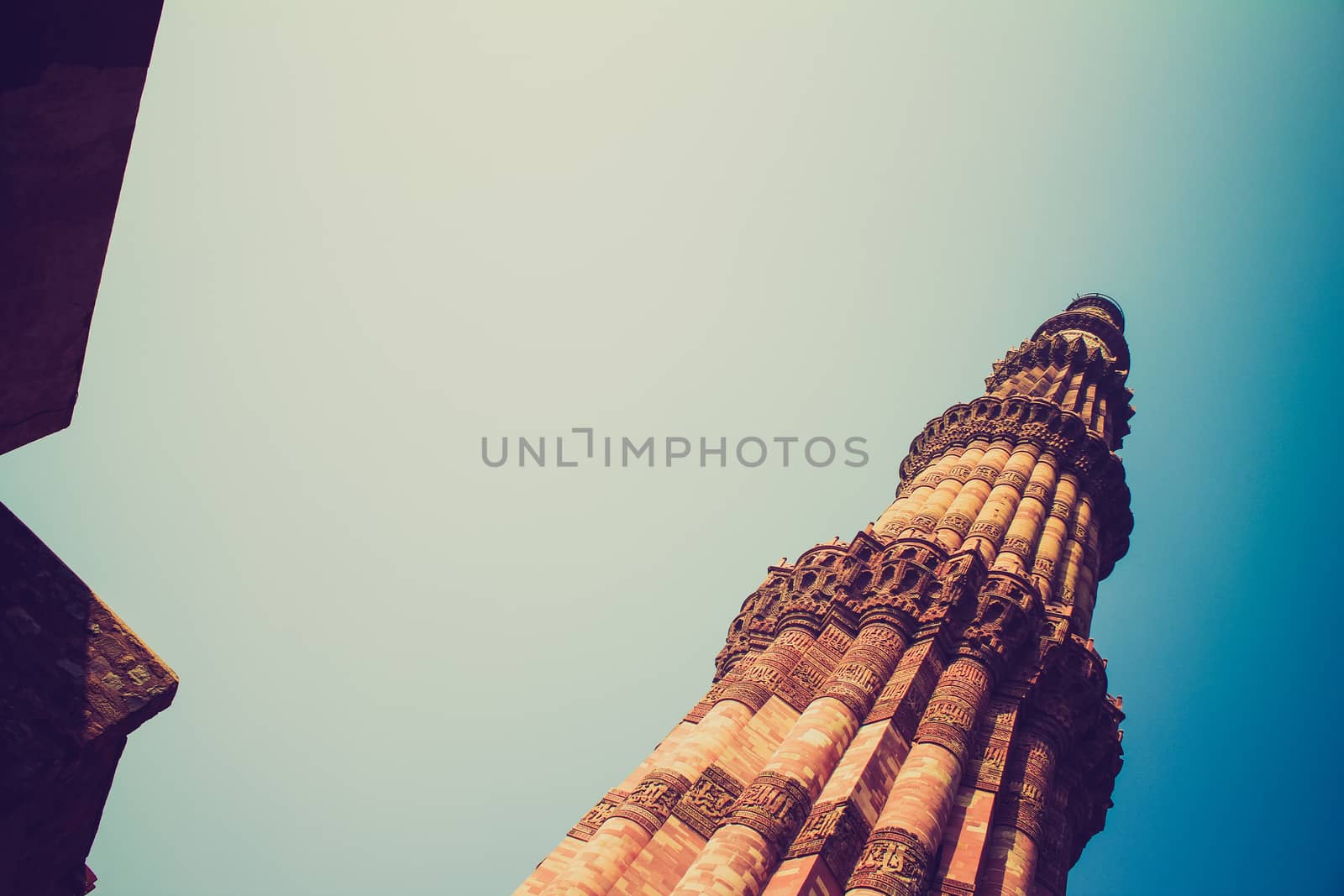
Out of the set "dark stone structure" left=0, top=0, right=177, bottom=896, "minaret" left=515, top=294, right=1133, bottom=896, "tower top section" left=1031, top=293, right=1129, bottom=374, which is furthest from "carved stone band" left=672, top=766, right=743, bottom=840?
"tower top section" left=1031, top=293, right=1129, bottom=374

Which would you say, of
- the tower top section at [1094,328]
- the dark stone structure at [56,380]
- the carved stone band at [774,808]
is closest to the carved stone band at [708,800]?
the carved stone band at [774,808]

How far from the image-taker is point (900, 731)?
11.2 meters

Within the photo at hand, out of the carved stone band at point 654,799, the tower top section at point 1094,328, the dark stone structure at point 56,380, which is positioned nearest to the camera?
the dark stone structure at point 56,380

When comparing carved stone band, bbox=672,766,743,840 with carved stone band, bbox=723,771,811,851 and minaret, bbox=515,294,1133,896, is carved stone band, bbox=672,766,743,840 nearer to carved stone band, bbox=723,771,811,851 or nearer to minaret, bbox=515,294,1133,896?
minaret, bbox=515,294,1133,896

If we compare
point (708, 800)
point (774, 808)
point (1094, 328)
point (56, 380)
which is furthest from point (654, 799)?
point (1094, 328)

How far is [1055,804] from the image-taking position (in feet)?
39.1

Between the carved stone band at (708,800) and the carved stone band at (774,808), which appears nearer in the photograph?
the carved stone band at (774,808)

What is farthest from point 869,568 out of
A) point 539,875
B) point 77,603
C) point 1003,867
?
point 77,603

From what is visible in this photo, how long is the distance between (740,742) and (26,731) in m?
9.64

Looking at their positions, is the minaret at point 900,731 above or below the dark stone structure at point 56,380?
above

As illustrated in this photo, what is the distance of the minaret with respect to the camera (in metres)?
9.42

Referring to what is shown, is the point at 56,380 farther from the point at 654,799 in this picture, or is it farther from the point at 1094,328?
the point at 1094,328

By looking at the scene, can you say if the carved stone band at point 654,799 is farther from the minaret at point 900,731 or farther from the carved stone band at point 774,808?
the carved stone band at point 774,808

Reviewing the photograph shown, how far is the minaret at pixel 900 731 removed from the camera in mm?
9422
